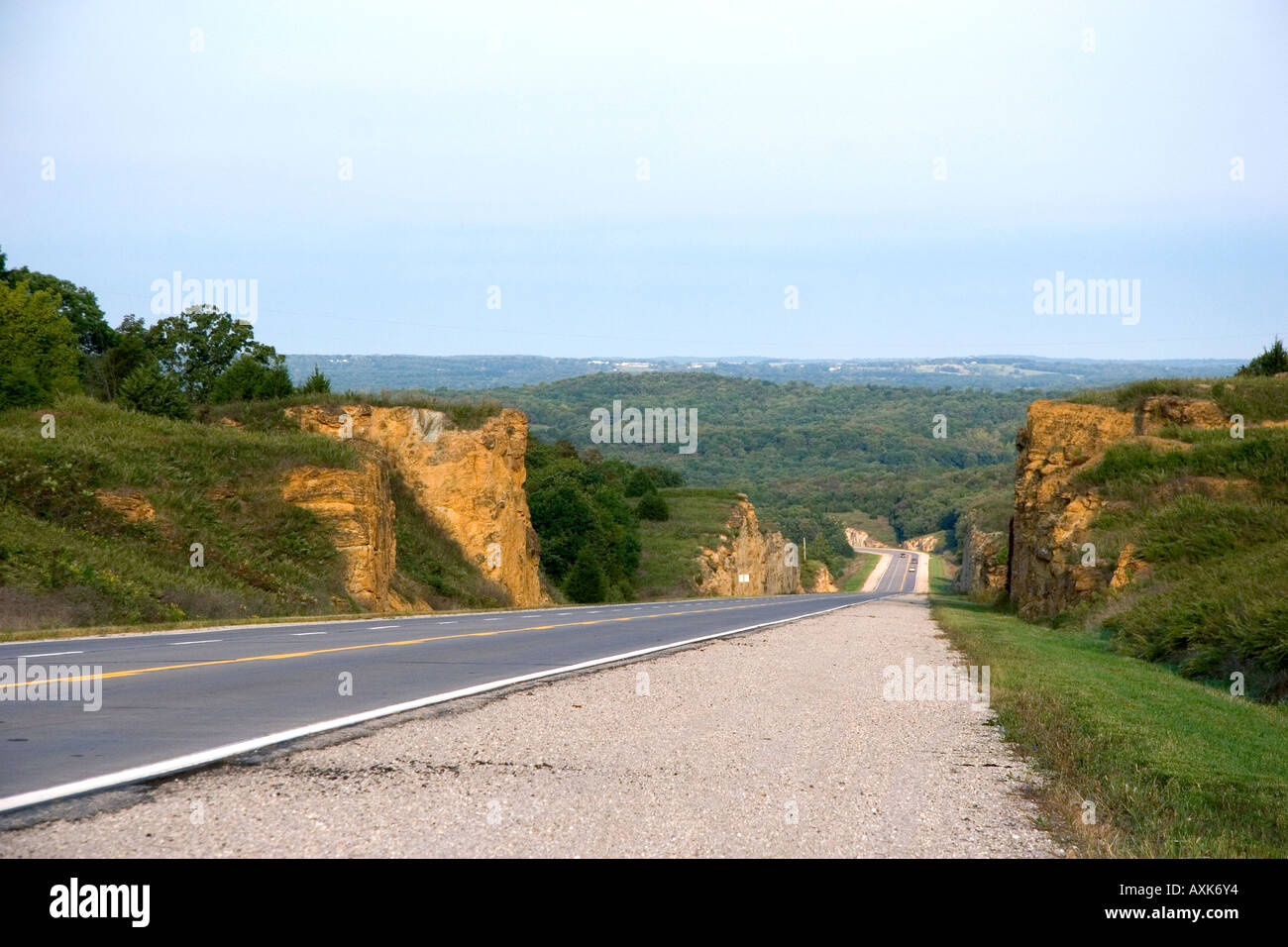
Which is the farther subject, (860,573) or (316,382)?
(860,573)

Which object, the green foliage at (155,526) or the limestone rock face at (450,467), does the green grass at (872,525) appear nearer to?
the limestone rock face at (450,467)

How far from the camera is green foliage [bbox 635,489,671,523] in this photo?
9912 cm

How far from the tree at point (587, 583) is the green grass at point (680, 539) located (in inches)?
374

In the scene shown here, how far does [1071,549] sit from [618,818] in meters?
36.2

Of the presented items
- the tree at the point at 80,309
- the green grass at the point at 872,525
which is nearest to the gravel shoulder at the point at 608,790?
the tree at the point at 80,309

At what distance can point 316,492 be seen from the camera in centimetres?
4019

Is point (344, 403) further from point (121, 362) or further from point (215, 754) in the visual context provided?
point (215, 754)

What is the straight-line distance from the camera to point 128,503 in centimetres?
3422

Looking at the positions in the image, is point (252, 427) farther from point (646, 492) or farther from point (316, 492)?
point (646, 492)

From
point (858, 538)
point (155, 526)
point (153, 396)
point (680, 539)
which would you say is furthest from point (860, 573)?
point (155, 526)

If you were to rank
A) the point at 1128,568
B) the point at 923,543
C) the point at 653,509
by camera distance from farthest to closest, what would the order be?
the point at 923,543, the point at 653,509, the point at 1128,568

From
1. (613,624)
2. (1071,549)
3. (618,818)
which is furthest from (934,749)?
(1071,549)

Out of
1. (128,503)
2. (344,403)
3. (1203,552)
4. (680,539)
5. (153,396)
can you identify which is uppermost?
(153,396)

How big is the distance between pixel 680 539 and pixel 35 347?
4741cm
